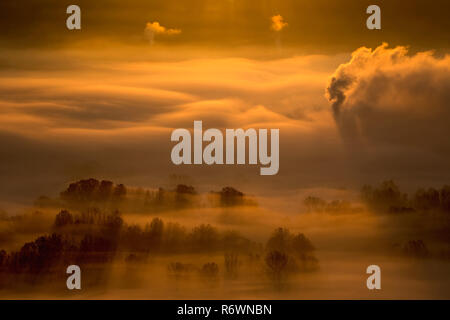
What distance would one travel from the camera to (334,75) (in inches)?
475

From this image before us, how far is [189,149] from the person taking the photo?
1191 centimetres

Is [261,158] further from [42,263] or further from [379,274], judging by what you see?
[42,263]

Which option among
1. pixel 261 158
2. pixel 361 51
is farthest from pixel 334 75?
pixel 261 158

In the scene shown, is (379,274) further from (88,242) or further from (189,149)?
(88,242)

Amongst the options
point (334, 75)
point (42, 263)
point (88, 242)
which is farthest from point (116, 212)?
point (334, 75)

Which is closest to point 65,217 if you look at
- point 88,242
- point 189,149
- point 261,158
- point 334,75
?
point 88,242

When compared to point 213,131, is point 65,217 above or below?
below

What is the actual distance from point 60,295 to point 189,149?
3.12 m

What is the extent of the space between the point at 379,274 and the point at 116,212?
171 inches
